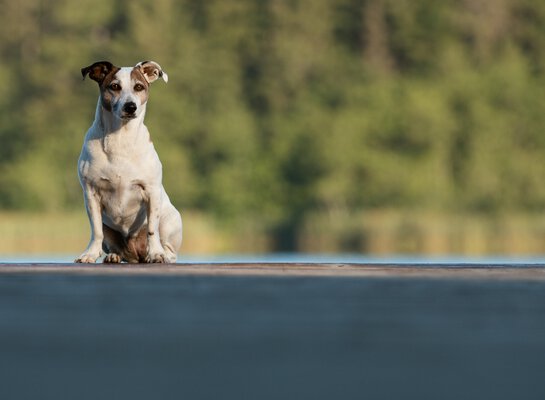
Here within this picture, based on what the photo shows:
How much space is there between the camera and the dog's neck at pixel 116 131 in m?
8.81

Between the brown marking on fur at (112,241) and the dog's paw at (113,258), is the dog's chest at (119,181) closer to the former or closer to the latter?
the brown marking on fur at (112,241)

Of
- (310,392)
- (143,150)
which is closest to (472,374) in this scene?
(310,392)

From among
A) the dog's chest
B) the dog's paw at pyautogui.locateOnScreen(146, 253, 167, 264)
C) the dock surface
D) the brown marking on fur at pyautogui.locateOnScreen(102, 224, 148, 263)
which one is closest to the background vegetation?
the brown marking on fur at pyautogui.locateOnScreen(102, 224, 148, 263)

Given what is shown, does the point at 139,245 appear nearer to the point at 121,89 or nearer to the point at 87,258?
the point at 87,258

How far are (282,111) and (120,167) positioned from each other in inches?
1908

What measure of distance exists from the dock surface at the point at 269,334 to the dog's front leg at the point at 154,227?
A: 0.91m

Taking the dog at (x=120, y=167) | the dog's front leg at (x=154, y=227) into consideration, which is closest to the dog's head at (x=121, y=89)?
the dog at (x=120, y=167)

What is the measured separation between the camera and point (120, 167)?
29.0 feet

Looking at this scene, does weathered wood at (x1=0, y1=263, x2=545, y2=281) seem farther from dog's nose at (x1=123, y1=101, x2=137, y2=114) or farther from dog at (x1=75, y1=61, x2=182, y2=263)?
dog's nose at (x1=123, y1=101, x2=137, y2=114)

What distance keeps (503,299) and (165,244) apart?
140 inches

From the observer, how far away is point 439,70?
57.5m

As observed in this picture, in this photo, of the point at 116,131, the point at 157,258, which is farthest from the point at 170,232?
the point at 116,131

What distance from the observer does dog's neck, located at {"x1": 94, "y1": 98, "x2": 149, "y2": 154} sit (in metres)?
8.81

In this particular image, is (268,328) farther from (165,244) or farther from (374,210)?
(374,210)
